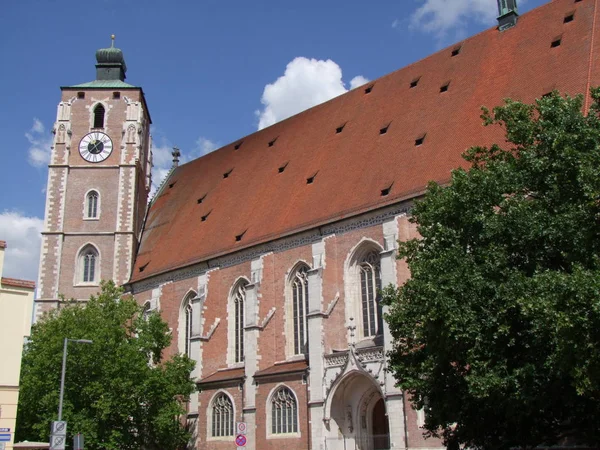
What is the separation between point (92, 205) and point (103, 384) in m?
16.0

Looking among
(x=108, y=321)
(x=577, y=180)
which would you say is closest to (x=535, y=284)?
(x=577, y=180)

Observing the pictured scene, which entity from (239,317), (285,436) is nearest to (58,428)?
(285,436)

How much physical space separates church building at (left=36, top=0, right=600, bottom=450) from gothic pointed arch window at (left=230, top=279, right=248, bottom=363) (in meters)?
0.06

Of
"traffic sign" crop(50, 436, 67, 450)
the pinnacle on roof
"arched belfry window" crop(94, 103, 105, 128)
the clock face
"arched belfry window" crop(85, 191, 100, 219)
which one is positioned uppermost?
the pinnacle on roof

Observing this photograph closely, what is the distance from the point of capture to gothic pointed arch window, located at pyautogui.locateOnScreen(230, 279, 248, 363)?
30.1 m

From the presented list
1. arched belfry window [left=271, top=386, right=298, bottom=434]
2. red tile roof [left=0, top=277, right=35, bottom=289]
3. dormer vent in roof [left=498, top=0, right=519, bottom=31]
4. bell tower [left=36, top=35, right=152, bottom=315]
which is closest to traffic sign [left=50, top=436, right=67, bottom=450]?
red tile roof [left=0, top=277, right=35, bottom=289]

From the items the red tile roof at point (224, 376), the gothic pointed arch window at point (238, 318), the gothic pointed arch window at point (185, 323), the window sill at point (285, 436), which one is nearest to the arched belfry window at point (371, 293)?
the window sill at point (285, 436)

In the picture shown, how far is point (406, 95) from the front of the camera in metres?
30.2

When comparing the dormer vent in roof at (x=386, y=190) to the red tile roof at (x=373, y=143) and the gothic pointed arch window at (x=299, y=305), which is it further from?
the gothic pointed arch window at (x=299, y=305)

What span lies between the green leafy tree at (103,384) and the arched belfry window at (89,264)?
10.2 m

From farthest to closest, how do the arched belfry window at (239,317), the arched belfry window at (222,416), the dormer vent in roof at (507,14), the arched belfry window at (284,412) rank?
the arched belfry window at (239,317)
the dormer vent in roof at (507,14)
the arched belfry window at (222,416)
the arched belfry window at (284,412)

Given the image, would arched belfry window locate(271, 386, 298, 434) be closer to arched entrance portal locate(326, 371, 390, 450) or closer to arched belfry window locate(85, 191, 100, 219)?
arched entrance portal locate(326, 371, 390, 450)

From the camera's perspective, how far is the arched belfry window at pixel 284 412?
25719mm

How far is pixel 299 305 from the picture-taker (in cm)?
2803
